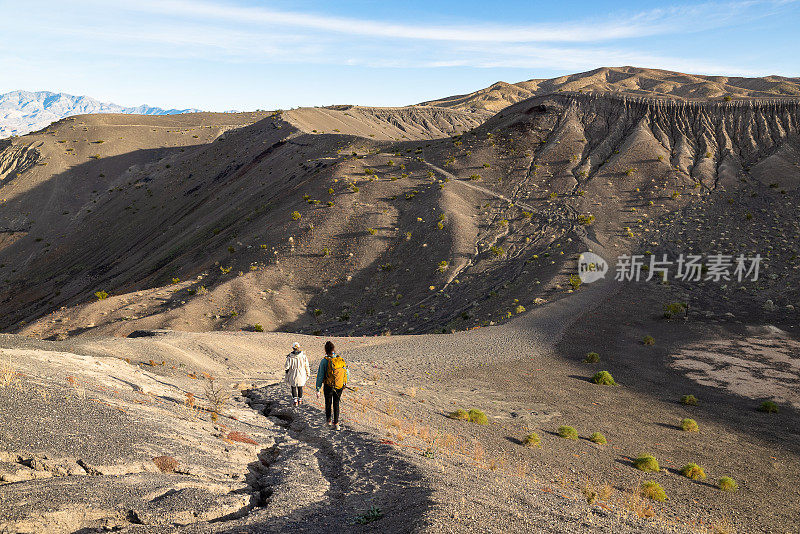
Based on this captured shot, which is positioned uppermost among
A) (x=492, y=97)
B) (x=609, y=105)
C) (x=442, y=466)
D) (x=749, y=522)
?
(x=492, y=97)

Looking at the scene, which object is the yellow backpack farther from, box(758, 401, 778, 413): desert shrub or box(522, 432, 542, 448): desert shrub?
box(758, 401, 778, 413): desert shrub

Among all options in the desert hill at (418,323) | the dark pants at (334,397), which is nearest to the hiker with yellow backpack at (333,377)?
the dark pants at (334,397)

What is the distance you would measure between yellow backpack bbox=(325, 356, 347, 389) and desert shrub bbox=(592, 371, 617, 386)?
1543 cm

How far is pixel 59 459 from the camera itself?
788 centimetres

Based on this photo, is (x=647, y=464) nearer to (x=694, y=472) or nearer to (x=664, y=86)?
(x=694, y=472)

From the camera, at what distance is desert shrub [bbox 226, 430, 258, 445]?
11438mm

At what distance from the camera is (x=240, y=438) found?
38.0ft

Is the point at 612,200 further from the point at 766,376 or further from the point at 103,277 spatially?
the point at 103,277

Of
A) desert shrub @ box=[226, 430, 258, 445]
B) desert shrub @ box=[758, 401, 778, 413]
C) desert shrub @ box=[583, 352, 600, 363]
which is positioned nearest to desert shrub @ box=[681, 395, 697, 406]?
desert shrub @ box=[758, 401, 778, 413]

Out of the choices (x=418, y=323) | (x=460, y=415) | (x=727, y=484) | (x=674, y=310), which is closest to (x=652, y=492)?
(x=727, y=484)

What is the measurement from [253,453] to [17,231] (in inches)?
3733

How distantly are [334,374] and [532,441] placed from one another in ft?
23.5

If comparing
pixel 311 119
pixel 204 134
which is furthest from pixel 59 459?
pixel 204 134

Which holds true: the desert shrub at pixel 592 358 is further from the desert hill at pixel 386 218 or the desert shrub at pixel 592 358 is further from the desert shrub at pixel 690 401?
the desert hill at pixel 386 218
